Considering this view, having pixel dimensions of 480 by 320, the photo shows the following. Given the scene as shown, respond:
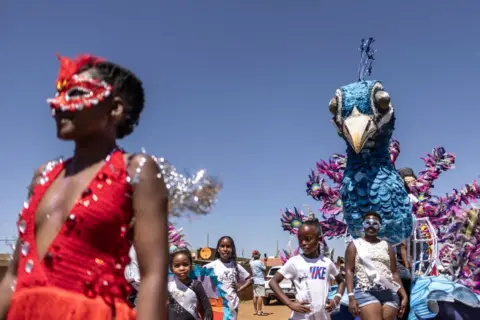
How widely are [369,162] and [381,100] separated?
2.01 feet

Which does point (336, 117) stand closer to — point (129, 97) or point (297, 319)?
point (297, 319)

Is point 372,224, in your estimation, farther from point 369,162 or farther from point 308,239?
point 369,162

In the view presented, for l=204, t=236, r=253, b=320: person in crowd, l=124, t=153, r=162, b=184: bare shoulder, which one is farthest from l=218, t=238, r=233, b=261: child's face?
l=124, t=153, r=162, b=184: bare shoulder

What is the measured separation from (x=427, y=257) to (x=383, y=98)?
157 centimetres

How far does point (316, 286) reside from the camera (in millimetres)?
4727

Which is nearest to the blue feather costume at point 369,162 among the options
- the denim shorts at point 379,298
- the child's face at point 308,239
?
the denim shorts at point 379,298

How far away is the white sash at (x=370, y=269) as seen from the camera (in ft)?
16.1

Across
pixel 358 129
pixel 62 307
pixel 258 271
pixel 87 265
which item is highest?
pixel 358 129

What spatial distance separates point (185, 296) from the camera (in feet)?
15.2

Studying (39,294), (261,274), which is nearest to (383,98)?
(39,294)

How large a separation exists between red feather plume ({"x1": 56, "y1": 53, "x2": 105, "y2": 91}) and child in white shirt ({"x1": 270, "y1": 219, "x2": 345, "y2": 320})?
3295 millimetres

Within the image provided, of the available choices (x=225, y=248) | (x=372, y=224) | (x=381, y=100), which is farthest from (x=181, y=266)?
(x=381, y=100)

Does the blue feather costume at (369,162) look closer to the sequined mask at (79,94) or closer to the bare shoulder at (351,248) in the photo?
the bare shoulder at (351,248)

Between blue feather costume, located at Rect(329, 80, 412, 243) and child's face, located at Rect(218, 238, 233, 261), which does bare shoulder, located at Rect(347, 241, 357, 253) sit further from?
child's face, located at Rect(218, 238, 233, 261)
